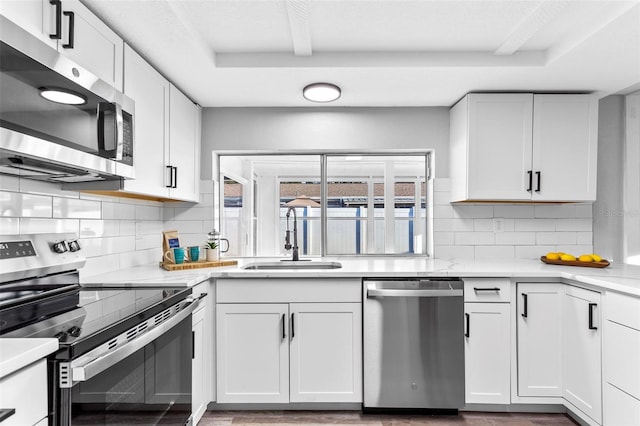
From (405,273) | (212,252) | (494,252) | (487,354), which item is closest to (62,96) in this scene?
(212,252)

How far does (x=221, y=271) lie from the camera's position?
2.35 m

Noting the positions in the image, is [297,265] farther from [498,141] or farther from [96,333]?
[96,333]

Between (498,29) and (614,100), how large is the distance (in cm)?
157

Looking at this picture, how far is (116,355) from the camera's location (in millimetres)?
1207

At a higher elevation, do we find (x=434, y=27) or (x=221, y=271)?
(x=434, y=27)

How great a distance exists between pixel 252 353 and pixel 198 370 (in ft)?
1.05

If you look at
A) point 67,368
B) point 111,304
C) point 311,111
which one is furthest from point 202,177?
point 67,368

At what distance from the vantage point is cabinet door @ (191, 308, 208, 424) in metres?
2.08

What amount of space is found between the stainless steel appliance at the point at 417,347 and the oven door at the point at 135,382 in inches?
41.4

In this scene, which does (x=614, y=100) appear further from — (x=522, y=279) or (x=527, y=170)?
(x=522, y=279)

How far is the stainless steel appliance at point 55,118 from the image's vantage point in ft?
3.77

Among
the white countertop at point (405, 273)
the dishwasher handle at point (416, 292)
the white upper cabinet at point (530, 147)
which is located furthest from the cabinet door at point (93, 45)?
the white upper cabinet at point (530, 147)

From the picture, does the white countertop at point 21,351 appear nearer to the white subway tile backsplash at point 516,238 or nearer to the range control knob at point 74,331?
the range control knob at point 74,331

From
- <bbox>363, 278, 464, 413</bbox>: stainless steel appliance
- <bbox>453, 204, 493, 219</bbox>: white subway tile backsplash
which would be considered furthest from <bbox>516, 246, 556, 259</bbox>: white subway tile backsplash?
<bbox>363, 278, 464, 413</bbox>: stainless steel appliance
